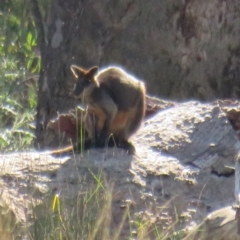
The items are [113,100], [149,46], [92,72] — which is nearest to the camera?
[92,72]

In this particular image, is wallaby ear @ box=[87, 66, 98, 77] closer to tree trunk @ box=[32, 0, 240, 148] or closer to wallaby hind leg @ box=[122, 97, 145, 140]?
wallaby hind leg @ box=[122, 97, 145, 140]

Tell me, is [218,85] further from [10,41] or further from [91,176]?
[91,176]

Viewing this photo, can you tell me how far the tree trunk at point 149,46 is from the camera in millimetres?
9508

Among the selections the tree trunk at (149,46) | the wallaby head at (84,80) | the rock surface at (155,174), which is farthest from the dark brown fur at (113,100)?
the tree trunk at (149,46)

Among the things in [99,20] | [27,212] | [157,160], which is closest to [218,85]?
[99,20]

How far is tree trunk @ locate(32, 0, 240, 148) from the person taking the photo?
9.51 meters

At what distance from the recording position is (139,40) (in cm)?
974

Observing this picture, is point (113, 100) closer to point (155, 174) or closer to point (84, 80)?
point (84, 80)

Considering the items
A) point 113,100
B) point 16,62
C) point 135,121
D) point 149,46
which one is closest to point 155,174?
point 135,121

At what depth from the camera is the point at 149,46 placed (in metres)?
9.73

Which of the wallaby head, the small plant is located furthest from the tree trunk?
the wallaby head

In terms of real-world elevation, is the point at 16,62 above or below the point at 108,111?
below

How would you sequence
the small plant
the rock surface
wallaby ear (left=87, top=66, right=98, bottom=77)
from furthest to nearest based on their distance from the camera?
the small plant < wallaby ear (left=87, top=66, right=98, bottom=77) < the rock surface

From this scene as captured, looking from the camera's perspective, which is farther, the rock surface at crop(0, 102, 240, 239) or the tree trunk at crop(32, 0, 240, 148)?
the tree trunk at crop(32, 0, 240, 148)
